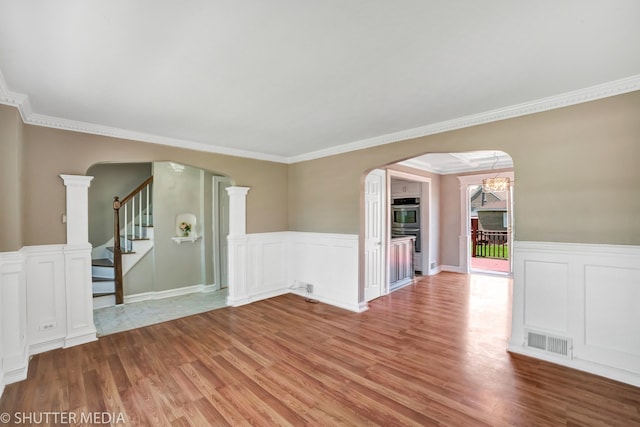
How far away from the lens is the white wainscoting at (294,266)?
4.56 meters

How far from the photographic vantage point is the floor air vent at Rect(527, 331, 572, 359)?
2.74 metres

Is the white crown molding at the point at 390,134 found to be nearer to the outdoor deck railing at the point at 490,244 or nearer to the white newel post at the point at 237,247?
the white newel post at the point at 237,247

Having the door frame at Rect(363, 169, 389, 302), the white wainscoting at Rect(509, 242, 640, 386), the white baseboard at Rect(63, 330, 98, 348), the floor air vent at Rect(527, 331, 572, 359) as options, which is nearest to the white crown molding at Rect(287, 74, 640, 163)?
the door frame at Rect(363, 169, 389, 302)

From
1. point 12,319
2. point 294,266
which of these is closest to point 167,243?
point 294,266

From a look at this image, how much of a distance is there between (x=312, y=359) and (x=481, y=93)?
10.3 ft

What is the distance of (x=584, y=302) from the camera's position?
2660 millimetres

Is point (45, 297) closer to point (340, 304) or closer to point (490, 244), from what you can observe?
point (340, 304)

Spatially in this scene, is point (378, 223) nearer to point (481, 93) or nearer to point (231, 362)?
point (481, 93)

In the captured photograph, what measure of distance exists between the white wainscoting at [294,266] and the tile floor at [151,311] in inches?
21.6

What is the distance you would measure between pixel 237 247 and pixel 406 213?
4.43 meters

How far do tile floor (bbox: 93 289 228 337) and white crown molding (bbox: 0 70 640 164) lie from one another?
2570mm

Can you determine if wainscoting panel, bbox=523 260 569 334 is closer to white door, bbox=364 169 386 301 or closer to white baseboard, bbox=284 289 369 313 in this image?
white baseboard, bbox=284 289 369 313

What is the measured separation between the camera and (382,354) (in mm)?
3018

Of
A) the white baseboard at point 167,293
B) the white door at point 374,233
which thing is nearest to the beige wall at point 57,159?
the white baseboard at point 167,293
